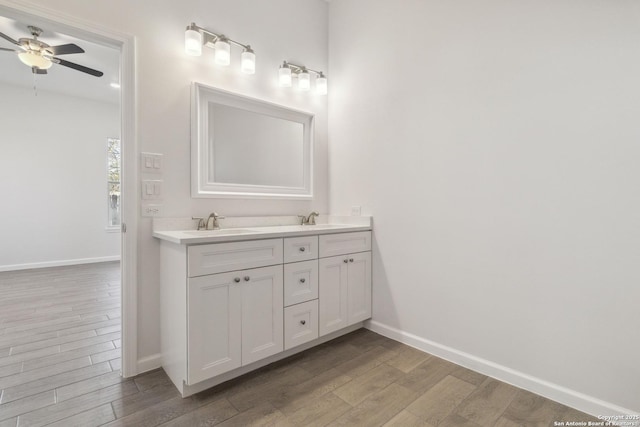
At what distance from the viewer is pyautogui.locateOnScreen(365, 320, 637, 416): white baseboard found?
1486 mm

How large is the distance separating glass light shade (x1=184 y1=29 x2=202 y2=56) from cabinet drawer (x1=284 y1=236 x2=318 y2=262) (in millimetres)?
1357

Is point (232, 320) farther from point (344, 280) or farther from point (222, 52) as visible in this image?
point (222, 52)

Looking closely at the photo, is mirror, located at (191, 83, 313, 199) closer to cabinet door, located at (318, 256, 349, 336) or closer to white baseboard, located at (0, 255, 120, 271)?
cabinet door, located at (318, 256, 349, 336)

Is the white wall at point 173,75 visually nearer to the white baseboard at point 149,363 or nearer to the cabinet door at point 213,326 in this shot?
the white baseboard at point 149,363

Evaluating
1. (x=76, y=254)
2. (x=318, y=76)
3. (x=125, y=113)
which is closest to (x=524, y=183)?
(x=318, y=76)

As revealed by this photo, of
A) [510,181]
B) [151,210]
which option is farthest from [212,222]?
[510,181]

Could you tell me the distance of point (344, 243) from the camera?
7.53 ft

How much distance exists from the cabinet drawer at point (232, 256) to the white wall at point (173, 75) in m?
0.52

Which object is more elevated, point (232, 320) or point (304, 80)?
point (304, 80)

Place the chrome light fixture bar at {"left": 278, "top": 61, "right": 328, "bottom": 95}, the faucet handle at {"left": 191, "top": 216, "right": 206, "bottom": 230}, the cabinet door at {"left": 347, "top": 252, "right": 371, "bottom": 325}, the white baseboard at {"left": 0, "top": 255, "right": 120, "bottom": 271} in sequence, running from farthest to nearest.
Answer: the white baseboard at {"left": 0, "top": 255, "right": 120, "bottom": 271} < the chrome light fixture bar at {"left": 278, "top": 61, "right": 328, "bottom": 95} < the cabinet door at {"left": 347, "top": 252, "right": 371, "bottom": 325} < the faucet handle at {"left": 191, "top": 216, "right": 206, "bottom": 230}

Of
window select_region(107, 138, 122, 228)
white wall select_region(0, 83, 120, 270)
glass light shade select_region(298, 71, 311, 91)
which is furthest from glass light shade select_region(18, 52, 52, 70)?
glass light shade select_region(298, 71, 311, 91)

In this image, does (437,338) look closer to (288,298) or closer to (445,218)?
(445,218)

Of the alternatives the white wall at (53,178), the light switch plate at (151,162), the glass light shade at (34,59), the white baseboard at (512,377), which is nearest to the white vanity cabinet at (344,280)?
the white baseboard at (512,377)

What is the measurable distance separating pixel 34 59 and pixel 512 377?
4.84m
